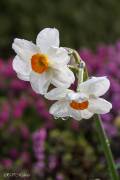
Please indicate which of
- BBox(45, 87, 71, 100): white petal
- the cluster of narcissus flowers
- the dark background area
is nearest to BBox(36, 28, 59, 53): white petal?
the cluster of narcissus flowers

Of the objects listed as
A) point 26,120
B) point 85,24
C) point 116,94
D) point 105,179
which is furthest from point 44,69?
point 85,24

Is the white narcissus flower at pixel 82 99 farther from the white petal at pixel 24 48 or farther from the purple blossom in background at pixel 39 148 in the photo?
the purple blossom in background at pixel 39 148

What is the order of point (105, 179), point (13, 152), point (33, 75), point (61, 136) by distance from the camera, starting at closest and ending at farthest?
point (33, 75) → point (105, 179) → point (61, 136) → point (13, 152)

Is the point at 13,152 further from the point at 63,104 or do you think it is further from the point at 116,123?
the point at 63,104

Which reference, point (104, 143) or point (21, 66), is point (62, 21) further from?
point (21, 66)

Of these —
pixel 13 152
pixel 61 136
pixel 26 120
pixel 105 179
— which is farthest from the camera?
pixel 26 120

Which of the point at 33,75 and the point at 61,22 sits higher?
the point at 33,75

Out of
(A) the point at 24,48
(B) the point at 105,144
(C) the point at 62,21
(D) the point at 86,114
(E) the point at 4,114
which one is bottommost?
(C) the point at 62,21

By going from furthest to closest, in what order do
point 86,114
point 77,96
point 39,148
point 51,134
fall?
point 51,134
point 39,148
point 86,114
point 77,96

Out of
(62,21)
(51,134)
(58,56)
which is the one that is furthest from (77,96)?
(62,21)
